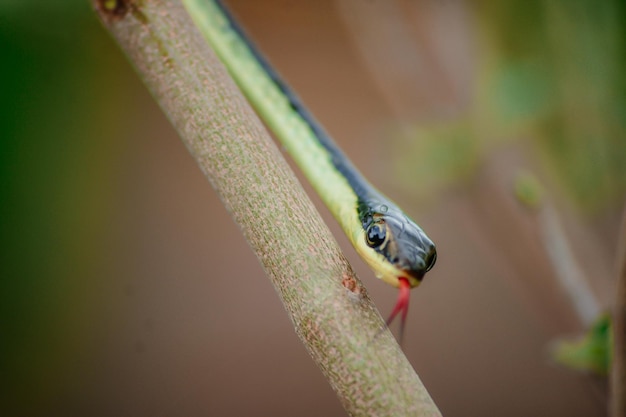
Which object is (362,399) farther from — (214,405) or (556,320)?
(214,405)

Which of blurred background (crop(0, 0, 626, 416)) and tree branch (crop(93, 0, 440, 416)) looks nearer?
tree branch (crop(93, 0, 440, 416))

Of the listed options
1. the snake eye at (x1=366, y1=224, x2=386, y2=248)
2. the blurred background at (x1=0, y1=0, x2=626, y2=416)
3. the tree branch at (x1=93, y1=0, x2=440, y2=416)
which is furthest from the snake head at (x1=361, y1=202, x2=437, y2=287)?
the blurred background at (x1=0, y1=0, x2=626, y2=416)

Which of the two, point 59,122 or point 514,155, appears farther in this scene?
point 59,122

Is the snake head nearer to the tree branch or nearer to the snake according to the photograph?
the snake

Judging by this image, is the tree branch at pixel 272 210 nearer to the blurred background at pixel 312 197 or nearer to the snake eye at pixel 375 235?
the snake eye at pixel 375 235

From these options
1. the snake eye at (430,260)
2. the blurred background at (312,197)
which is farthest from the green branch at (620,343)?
the blurred background at (312,197)

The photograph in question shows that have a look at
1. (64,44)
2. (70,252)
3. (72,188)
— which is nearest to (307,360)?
(70,252)

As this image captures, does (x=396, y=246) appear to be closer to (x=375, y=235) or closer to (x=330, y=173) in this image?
(x=375, y=235)
